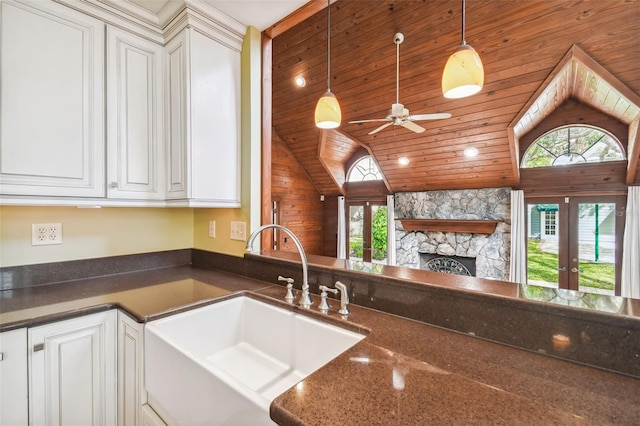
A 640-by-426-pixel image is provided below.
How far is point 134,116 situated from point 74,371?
1178 millimetres

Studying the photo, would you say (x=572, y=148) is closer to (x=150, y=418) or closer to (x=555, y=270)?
(x=555, y=270)

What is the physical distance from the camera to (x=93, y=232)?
1.61 meters

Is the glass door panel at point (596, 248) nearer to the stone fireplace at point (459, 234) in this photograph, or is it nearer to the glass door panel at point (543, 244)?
the glass door panel at point (543, 244)

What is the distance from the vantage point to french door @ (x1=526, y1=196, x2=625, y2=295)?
13.0 feet

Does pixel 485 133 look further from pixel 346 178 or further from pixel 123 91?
pixel 123 91

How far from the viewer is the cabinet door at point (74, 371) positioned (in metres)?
1.02

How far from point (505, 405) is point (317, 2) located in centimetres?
182

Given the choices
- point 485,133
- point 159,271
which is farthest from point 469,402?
point 485,133

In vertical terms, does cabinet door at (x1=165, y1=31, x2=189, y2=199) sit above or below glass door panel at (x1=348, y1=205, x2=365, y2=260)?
above

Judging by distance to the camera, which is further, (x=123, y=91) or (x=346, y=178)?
(x=346, y=178)

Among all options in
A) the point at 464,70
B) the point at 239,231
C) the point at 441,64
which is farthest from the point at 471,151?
the point at 239,231

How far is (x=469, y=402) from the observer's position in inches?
22.9

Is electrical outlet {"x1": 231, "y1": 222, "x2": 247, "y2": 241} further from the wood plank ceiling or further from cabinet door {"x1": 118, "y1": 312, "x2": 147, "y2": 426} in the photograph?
the wood plank ceiling

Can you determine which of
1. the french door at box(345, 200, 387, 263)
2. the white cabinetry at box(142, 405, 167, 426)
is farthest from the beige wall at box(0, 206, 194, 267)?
the french door at box(345, 200, 387, 263)
